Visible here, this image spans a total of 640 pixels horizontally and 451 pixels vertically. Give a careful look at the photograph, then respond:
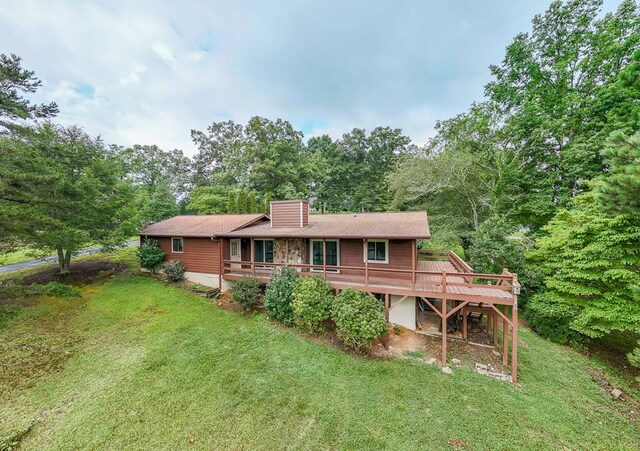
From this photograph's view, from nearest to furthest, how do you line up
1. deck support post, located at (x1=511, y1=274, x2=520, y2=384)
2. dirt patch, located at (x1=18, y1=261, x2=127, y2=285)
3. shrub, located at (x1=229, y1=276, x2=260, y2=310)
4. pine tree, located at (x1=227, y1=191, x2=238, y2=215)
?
deck support post, located at (x1=511, y1=274, x2=520, y2=384), shrub, located at (x1=229, y1=276, x2=260, y2=310), dirt patch, located at (x1=18, y1=261, x2=127, y2=285), pine tree, located at (x1=227, y1=191, x2=238, y2=215)

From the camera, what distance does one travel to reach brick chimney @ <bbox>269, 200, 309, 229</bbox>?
1157cm

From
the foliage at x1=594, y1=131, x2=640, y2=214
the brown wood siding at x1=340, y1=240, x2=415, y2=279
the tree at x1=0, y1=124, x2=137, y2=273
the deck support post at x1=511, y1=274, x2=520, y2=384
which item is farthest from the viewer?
the brown wood siding at x1=340, y1=240, x2=415, y2=279

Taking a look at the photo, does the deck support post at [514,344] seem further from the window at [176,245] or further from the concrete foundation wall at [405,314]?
the window at [176,245]

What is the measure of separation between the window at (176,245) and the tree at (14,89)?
7.34m

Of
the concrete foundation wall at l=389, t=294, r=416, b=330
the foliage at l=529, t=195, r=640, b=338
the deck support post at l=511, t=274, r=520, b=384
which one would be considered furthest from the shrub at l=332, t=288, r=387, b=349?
the foliage at l=529, t=195, r=640, b=338

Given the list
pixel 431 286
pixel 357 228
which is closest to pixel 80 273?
pixel 357 228

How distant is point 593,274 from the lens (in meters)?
8.08

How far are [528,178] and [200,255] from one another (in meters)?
19.9

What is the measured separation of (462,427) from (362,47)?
762 inches

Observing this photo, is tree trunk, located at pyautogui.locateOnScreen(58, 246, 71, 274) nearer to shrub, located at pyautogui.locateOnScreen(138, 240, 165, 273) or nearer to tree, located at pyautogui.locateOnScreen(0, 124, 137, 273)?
tree, located at pyautogui.locateOnScreen(0, 124, 137, 273)

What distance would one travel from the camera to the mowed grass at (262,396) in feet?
15.7

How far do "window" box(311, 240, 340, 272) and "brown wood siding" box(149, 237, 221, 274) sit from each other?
15.6 feet

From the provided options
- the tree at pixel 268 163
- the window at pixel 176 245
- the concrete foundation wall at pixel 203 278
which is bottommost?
the concrete foundation wall at pixel 203 278

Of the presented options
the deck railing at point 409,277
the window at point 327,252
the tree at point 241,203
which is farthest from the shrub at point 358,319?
the tree at point 241,203
